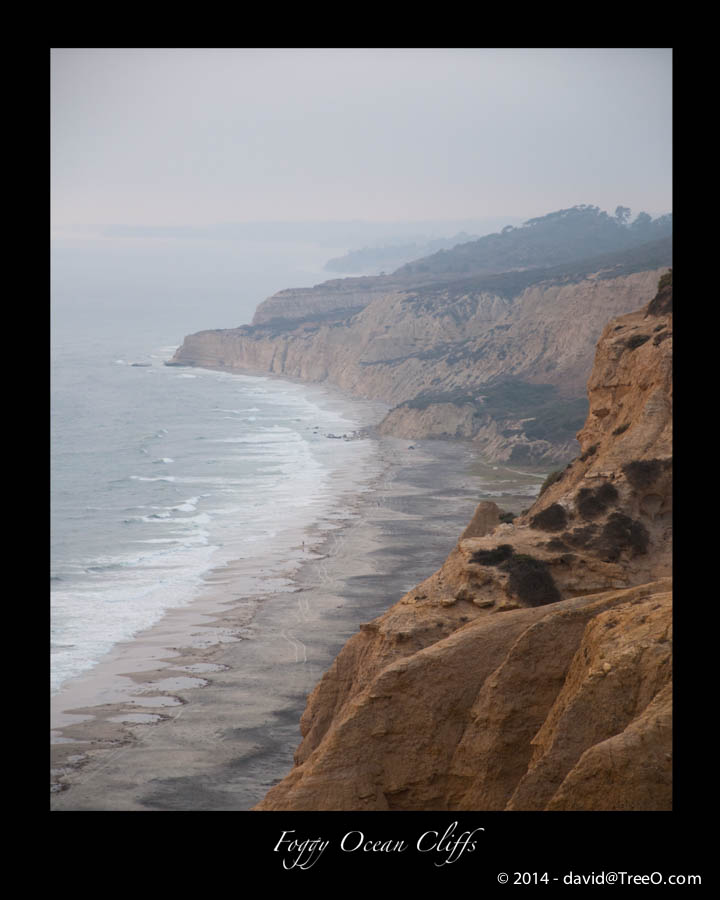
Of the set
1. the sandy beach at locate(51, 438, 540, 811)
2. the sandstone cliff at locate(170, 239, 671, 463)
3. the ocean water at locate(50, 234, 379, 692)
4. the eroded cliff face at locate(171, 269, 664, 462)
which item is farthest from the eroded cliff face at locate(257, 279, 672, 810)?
the sandstone cliff at locate(170, 239, 671, 463)

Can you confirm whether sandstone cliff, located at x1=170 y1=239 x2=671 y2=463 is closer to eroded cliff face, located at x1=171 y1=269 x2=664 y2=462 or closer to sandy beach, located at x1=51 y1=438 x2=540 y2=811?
eroded cliff face, located at x1=171 y1=269 x2=664 y2=462

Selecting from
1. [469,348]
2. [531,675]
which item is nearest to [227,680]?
[531,675]

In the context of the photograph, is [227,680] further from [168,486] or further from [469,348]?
[469,348]

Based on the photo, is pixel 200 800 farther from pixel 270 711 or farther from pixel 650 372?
pixel 650 372

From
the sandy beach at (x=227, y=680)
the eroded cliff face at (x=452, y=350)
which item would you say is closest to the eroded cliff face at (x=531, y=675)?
the sandy beach at (x=227, y=680)
